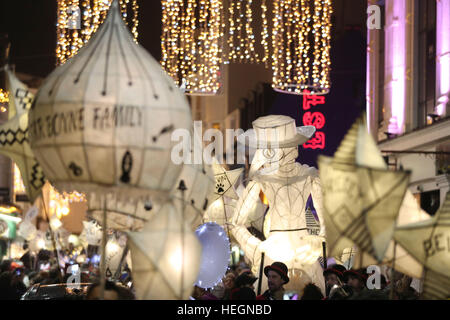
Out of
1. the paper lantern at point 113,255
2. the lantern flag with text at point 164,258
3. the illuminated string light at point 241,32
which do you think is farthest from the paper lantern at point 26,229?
the lantern flag with text at point 164,258

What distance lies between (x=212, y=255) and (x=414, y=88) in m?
17.5

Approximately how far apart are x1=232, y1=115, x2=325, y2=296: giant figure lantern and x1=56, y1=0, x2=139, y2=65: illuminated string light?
3151mm

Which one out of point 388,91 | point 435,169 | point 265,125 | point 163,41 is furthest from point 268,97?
point 265,125

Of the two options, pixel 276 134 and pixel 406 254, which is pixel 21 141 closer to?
pixel 406 254

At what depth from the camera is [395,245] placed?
19.9 feet

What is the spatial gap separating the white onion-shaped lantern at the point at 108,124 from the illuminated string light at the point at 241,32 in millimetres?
8659

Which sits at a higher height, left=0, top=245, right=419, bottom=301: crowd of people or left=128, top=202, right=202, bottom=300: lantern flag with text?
left=128, top=202, right=202, bottom=300: lantern flag with text

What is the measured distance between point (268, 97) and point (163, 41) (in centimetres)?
3260

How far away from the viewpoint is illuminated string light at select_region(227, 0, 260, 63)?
14.6m

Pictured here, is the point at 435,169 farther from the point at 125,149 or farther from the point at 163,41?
the point at 125,149

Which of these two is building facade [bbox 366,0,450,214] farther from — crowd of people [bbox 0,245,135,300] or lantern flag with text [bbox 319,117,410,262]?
lantern flag with text [bbox 319,117,410,262]

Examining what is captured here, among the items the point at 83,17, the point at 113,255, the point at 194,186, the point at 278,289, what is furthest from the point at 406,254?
the point at 83,17

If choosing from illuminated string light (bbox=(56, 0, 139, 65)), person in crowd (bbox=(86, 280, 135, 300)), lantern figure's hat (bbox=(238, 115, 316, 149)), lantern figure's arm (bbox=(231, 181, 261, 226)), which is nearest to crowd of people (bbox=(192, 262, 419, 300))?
lantern figure's arm (bbox=(231, 181, 261, 226))

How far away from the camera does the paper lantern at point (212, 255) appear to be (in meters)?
9.34
